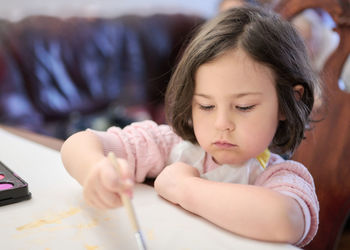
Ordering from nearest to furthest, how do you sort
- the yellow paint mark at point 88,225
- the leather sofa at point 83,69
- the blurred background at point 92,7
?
1. the yellow paint mark at point 88,225
2. the leather sofa at point 83,69
3. the blurred background at point 92,7

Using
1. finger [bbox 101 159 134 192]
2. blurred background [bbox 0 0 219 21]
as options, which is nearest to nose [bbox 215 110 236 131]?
finger [bbox 101 159 134 192]

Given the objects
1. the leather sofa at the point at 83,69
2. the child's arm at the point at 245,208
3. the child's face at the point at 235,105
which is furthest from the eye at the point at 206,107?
the leather sofa at the point at 83,69

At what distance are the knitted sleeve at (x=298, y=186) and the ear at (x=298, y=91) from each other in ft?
0.36

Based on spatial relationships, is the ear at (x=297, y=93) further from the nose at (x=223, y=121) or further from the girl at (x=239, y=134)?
the nose at (x=223, y=121)

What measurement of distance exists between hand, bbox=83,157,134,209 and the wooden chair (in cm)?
71

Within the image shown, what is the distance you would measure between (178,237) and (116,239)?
0.25 feet

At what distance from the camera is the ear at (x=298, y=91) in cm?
65

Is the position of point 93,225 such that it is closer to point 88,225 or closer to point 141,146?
point 88,225

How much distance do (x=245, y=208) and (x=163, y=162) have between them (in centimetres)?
25

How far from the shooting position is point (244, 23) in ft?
2.03

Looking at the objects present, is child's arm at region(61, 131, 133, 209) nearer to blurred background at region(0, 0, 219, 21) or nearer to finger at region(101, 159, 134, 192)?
finger at region(101, 159, 134, 192)

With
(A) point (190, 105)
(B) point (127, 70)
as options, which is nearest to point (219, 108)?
(A) point (190, 105)

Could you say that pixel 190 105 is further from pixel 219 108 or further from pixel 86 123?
pixel 86 123

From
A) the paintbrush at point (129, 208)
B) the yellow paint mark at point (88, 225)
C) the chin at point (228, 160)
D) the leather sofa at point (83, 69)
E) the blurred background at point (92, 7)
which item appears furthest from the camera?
the blurred background at point (92, 7)
